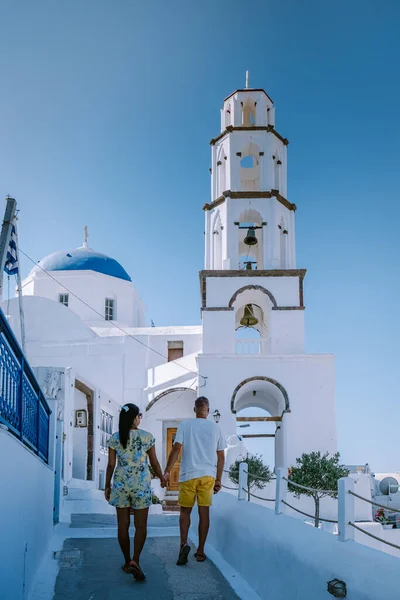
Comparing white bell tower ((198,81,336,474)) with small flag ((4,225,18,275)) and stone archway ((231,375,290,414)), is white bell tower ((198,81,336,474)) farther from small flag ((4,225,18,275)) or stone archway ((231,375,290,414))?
small flag ((4,225,18,275))

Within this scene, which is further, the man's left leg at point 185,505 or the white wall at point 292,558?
the man's left leg at point 185,505

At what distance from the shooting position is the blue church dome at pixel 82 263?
29992 mm

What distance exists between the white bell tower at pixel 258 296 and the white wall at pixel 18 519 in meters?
14.9

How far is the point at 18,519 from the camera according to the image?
4.76 metres

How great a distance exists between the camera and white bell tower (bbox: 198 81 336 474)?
2102cm

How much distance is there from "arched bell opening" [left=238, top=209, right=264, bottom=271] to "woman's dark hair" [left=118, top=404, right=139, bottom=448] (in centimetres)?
1676

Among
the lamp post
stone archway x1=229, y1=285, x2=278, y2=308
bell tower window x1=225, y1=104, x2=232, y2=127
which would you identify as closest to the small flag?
the lamp post

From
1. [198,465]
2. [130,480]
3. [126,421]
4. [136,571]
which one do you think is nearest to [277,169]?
[198,465]

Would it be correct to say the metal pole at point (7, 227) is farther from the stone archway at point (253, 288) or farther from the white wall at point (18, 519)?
the white wall at point (18, 519)

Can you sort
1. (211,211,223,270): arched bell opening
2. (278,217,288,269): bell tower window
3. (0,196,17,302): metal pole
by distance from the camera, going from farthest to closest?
1. (211,211,223,270): arched bell opening
2. (278,217,288,269): bell tower window
3. (0,196,17,302): metal pole

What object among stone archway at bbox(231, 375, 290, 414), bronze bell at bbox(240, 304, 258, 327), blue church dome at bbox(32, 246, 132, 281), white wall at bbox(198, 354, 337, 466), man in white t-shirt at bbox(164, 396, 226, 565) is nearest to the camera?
man in white t-shirt at bbox(164, 396, 226, 565)

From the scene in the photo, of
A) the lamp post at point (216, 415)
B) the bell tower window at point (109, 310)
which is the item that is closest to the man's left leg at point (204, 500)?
the lamp post at point (216, 415)

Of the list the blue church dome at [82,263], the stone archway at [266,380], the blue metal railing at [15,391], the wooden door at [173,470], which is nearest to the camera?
the blue metal railing at [15,391]

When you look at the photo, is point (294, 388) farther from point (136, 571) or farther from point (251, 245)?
point (136, 571)
